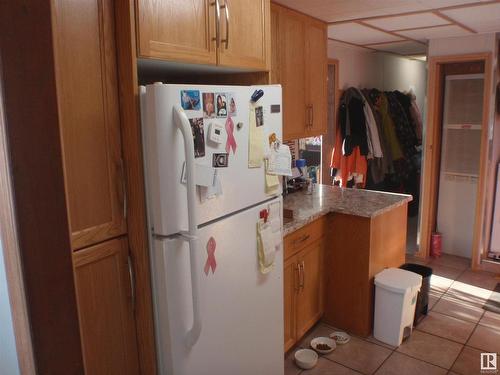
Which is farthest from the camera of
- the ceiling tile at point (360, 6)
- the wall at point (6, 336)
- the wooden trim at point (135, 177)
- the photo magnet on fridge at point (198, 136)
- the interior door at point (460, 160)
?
the interior door at point (460, 160)

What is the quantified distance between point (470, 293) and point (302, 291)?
1.64 metres

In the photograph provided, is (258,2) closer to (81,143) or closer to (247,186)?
(247,186)

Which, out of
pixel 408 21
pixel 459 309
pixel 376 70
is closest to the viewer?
pixel 408 21

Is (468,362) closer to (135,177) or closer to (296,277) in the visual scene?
(296,277)

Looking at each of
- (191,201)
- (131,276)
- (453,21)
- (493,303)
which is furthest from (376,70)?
(131,276)

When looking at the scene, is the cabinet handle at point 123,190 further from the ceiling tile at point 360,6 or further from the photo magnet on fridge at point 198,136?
the ceiling tile at point 360,6

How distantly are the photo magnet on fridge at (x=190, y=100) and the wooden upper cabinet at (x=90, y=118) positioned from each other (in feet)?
0.68

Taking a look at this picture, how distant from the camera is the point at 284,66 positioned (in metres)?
2.50

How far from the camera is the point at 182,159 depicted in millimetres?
1377

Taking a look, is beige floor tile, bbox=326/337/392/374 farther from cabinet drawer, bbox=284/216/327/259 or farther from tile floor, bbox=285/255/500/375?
cabinet drawer, bbox=284/216/327/259

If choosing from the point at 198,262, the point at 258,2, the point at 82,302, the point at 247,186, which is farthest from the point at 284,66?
the point at 82,302

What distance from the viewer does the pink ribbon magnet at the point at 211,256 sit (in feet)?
5.02

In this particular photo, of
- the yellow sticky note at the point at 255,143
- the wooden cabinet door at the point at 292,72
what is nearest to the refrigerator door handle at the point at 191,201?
the yellow sticky note at the point at 255,143

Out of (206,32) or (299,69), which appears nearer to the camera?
(206,32)
